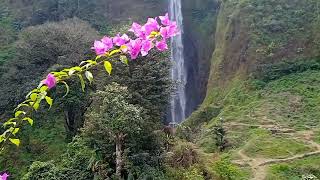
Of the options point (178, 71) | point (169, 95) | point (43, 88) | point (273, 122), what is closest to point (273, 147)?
point (273, 122)

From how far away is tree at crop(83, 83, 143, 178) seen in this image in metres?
11.8

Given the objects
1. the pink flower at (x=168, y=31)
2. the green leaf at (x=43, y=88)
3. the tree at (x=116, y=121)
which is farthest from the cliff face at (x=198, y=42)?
the green leaf at (x=43, y=88)

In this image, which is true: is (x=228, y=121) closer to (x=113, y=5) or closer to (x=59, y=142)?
(x=59, y=142)

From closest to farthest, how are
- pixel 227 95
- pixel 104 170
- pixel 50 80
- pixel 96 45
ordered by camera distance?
pixel 50 80 → pixel 96 45 → pixel 104 170 → pixel 227 95

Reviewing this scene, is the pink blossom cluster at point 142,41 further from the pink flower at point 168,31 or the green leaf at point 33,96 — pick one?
the green leaf at point 33,96

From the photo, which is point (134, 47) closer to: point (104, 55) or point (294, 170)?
point (104, 55)

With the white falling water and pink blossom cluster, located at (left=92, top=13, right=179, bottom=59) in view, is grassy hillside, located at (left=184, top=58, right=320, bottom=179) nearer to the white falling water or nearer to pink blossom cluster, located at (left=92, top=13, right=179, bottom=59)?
the white falling water

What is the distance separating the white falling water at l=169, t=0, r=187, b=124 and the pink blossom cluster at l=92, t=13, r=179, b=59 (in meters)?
24.3

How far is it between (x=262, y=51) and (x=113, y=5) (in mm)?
12938

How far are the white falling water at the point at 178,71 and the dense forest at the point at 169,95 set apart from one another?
2.16 feet

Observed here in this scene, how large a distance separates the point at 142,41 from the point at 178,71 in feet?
93.4

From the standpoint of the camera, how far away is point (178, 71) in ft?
100

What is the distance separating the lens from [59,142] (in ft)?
67.9

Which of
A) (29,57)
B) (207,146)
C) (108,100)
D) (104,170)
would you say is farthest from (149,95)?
(29,57)
